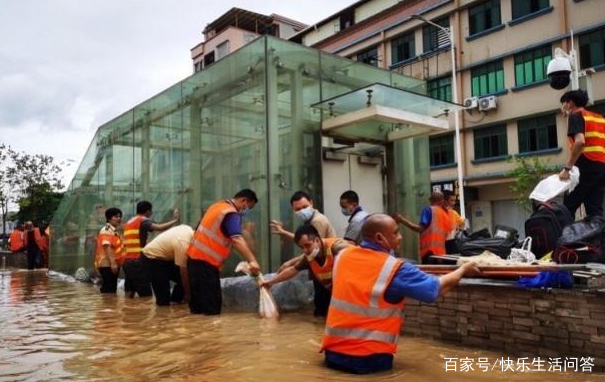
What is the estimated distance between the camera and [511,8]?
2425cm

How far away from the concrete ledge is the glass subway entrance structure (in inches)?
132

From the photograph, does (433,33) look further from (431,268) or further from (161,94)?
(431,268)

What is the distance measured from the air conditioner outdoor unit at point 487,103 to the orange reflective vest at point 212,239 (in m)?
20.2

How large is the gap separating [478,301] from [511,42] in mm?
22201

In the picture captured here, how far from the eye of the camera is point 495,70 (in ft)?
82.1

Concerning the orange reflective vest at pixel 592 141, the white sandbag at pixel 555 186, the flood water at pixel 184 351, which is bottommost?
the flood water at pixel 184 351

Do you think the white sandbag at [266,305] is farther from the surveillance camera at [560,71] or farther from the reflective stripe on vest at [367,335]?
the surveillance camera at [560,71]

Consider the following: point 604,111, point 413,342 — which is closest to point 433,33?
point 604,111

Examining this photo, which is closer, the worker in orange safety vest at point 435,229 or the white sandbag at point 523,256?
the white sandbag at point 523,256

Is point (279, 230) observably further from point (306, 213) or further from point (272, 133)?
point (272, 133)

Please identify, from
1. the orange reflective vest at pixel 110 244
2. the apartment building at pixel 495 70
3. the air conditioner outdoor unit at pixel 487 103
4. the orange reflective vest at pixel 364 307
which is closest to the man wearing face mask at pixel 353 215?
the orange reflective vest at pixel 364 307

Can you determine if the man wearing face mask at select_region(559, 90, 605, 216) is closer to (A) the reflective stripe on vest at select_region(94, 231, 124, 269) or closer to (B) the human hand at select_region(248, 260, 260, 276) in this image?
(B) the human hand at select_region(248, 260, 260, 276)

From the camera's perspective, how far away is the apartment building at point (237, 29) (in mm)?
42938

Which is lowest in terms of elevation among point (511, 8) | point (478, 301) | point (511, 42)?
point (478, 301)
